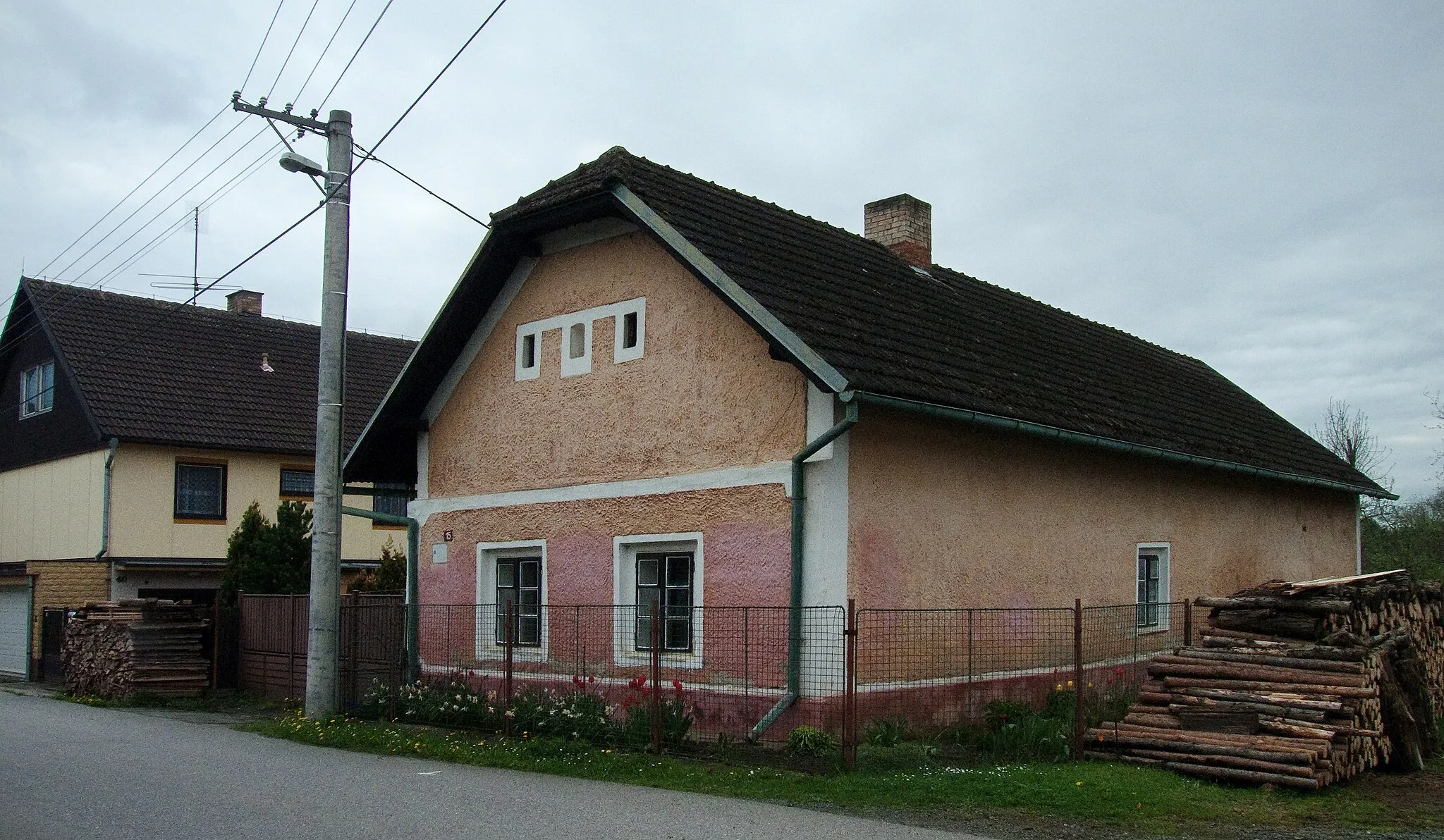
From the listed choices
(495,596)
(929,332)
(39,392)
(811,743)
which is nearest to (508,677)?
(495,596)

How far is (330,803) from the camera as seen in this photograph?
32.5ft

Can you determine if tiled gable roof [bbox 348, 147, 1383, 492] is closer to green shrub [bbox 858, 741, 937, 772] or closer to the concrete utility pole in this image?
the concrete utility pole

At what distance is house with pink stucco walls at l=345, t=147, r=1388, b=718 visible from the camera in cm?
1266

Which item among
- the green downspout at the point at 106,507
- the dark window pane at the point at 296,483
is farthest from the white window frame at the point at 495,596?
the dark window pane at the point at 296,483

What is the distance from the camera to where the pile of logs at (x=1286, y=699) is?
404 inches

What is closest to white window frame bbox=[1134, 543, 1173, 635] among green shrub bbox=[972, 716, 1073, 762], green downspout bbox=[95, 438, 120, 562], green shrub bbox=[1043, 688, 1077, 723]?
green shrub bbox=[1043, 688, 1077, 723]

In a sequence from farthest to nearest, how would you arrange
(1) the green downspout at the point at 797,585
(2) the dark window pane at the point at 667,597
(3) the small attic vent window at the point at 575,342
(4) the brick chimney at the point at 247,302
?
(4) the brick chimney at the point at 247,302, (3) the small attic vent window at the point at 575,342, (2) the dark window pane at the point at 667,597, (1) the green downspout at the point at 797,585

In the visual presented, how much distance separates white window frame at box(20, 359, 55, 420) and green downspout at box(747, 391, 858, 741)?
20.8 metres

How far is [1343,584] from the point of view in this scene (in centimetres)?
1317

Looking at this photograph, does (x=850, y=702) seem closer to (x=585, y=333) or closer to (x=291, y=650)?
(x=585, y=333)

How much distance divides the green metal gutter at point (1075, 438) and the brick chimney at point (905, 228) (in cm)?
484

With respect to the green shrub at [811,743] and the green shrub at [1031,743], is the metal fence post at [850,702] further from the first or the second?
the green shrub at [1031,743]

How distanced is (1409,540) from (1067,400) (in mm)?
19793

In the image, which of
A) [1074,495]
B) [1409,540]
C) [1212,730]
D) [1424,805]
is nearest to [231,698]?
[1074,495]
